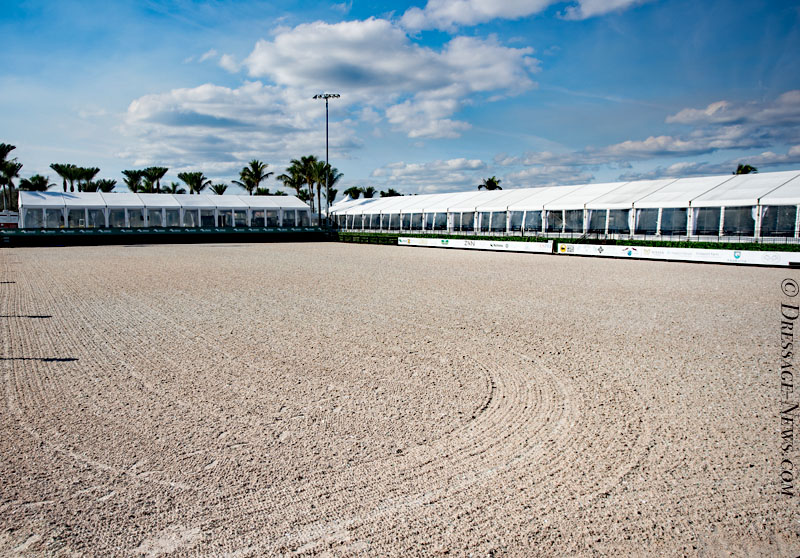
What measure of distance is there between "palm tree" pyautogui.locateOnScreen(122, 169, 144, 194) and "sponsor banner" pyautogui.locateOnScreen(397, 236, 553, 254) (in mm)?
44879

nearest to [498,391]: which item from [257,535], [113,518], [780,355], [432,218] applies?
[257,535]

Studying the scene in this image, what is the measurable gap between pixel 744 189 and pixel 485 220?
17.5m

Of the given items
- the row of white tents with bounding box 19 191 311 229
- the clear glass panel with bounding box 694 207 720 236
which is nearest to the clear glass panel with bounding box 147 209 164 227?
the row of white tents with bounding box 19 191 311 229

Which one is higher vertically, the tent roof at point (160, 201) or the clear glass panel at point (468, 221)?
the tent roof at point (160, 201)

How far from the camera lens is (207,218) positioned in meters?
49.3

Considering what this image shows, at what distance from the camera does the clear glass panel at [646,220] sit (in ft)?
104

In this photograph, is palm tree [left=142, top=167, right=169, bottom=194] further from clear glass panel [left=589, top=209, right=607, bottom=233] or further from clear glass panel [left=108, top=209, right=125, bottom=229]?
clear glass panel [left=589, top=209, right=607, bottom=233]

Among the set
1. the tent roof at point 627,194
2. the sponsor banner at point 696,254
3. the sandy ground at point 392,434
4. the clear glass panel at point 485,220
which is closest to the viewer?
the sandy ground at point 392,434

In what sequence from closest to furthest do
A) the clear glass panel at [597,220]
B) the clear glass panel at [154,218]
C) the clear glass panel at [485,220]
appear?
the clear glass panel at [597,220] < the clear glass panel at [485,220] < the clear glass panel at [154,218]

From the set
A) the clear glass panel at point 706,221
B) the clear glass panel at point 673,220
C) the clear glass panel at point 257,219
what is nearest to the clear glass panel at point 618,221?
the clear glass panel at point 673,220

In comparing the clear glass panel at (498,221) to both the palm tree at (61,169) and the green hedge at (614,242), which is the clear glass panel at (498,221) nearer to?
the green hedge at (614,242)

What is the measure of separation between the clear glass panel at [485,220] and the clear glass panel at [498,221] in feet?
1.27

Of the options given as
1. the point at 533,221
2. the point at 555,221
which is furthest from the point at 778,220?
the point at 533,221

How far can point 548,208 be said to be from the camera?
36.7 metres
